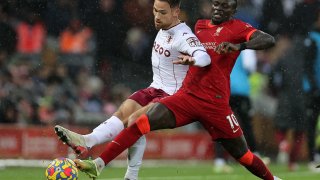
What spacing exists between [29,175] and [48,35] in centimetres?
500

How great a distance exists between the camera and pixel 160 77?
32.3ft

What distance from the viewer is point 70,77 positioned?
1725 cm

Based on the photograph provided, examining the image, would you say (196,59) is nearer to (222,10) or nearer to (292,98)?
(222,10)

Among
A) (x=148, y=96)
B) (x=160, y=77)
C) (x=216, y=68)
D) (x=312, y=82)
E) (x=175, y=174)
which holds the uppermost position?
(x=216, y=68)

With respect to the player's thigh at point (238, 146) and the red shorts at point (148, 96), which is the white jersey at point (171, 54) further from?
the player's thigh at point (238, 146)

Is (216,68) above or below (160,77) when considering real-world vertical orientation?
above

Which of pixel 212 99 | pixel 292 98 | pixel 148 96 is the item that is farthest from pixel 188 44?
pixel 292 98

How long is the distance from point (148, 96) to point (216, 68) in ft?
2.76

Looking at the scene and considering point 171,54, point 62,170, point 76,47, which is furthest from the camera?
point 76,47

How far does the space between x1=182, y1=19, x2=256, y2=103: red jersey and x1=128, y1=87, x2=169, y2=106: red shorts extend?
1.40 feet

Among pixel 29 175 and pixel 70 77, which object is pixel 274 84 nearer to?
pixel 70 77

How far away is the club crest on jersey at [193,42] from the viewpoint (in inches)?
364

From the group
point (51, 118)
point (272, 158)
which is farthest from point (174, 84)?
point (272, 158)

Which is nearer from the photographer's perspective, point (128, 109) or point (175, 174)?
point (128, 109)
